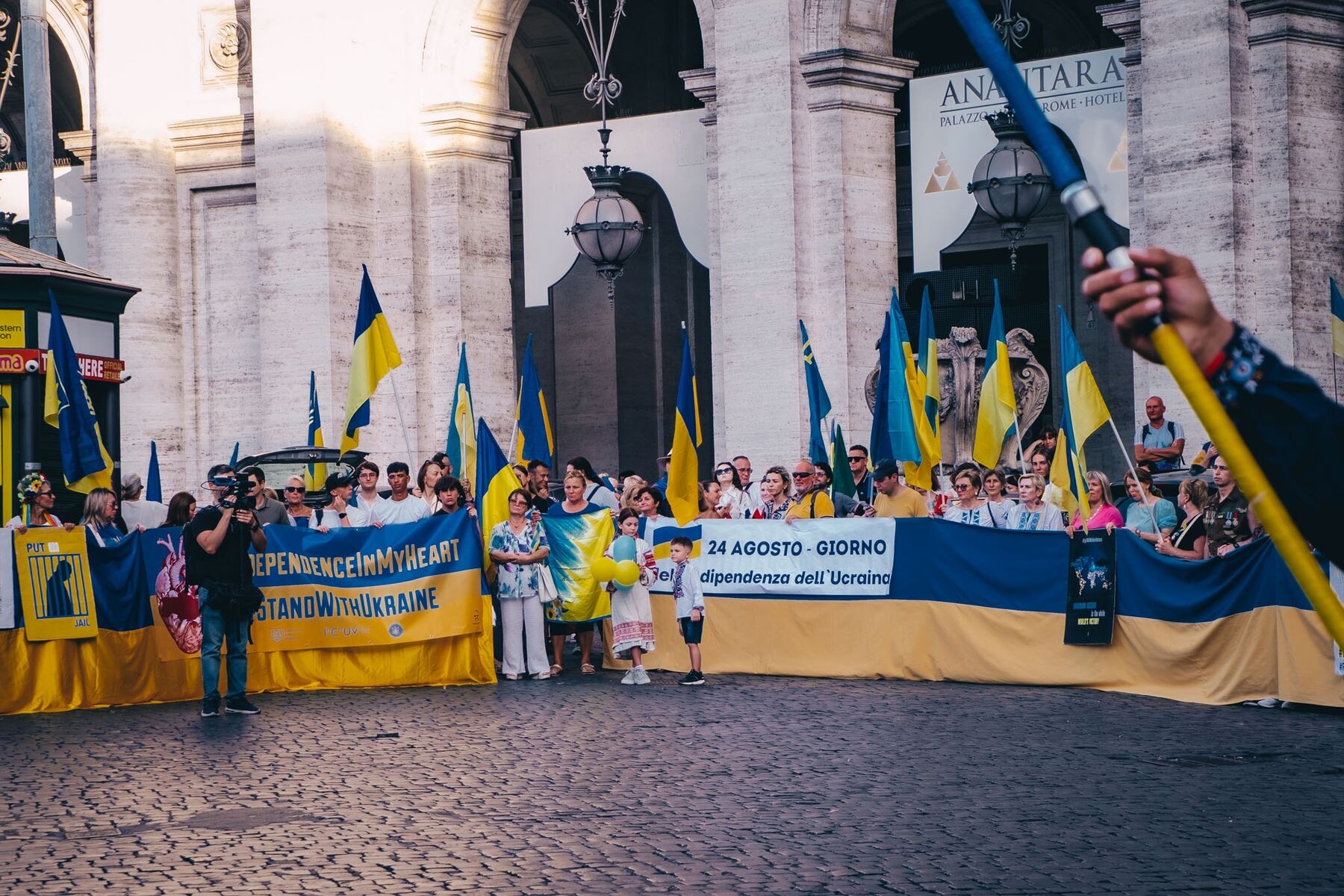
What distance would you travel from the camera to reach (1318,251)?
17.7 metres

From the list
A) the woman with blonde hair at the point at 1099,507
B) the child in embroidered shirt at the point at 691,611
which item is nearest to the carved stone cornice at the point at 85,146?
the child in embroidered shirt at the point at 691,611

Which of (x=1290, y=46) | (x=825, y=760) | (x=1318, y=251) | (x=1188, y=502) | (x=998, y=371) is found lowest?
(x=825, y=760)

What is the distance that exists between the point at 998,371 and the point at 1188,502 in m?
2.90

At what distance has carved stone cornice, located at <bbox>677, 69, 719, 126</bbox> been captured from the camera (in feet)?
71.2

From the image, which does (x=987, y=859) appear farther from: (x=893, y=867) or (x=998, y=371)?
(x=998, y=371)

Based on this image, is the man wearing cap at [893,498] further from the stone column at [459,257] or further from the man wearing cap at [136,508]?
the stone column at [459,257]

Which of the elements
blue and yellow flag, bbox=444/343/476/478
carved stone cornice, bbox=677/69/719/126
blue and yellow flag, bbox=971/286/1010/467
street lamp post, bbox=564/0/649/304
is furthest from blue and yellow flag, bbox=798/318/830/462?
carved stone cornice, bbox=677/69/719/126

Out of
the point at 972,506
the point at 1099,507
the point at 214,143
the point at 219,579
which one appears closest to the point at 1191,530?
the point at 1099,507

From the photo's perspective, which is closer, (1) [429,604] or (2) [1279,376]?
(2) [1279,376]

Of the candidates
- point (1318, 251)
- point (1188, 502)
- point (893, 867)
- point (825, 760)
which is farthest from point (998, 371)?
point (893, 867)

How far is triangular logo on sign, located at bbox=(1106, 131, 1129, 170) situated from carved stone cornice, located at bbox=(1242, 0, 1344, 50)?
172cm

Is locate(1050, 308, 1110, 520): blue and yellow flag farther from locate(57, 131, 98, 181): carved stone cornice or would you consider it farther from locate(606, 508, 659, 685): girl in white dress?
locate(57, 131, 98, 181): carved stone cornice

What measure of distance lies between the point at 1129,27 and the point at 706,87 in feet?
17.7

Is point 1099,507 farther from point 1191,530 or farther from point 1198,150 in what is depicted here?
point 1198,150
